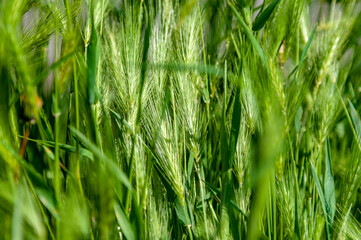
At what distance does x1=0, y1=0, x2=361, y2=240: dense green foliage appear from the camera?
461mm

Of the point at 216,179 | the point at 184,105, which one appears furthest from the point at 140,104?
the point at 216,179

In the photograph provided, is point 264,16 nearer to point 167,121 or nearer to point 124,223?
point 167,121

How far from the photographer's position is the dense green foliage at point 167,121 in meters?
0.46

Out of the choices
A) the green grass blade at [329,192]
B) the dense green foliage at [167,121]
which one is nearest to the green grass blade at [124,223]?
the dense green foliage at [167,121]

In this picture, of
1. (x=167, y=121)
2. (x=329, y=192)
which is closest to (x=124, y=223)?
(x=167, y=121)

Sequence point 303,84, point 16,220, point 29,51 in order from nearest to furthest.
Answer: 1. point 16,220
2. point 29,51
3. point 303,84

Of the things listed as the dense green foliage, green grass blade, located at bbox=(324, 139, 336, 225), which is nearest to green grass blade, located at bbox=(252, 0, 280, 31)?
the dense green foliage

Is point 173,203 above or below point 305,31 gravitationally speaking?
below

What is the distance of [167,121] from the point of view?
60 centimetres

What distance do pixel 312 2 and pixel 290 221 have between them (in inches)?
16.0

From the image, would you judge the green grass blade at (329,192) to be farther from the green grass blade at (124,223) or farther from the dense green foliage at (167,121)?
the green grass blade at (124,223)

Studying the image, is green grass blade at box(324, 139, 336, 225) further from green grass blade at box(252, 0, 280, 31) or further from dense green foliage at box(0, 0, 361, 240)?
green grass blade at box(252, 0, 280, 31)

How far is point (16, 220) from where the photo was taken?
35cm

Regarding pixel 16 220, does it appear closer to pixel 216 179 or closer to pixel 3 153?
pixel 3 153
